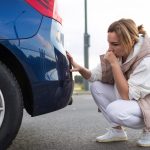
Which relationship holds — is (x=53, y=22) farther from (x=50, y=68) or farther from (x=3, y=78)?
(x=3, y=78)

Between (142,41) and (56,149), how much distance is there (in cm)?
103

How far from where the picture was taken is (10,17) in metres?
3.12

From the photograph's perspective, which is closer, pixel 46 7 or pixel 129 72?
pixel 46 7

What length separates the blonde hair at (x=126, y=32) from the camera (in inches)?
132

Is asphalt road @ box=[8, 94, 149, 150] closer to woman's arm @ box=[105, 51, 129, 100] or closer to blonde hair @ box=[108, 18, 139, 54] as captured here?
woman's arm @ box=[105, 51, 129, 100]

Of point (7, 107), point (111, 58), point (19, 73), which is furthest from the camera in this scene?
point (111, 58)

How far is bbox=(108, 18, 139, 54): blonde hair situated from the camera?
3.35m

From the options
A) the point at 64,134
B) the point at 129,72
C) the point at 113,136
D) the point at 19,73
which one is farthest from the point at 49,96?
A: the point at 64,134

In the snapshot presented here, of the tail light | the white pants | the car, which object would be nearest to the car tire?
the car

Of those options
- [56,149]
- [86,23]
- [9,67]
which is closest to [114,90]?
[56,149]

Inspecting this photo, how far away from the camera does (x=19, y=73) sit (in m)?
3.21

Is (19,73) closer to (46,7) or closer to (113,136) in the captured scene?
(46,7)

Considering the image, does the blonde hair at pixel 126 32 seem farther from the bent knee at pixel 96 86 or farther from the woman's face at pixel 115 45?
the bent knee at pixel 96 86

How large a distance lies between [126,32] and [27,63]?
723mm
